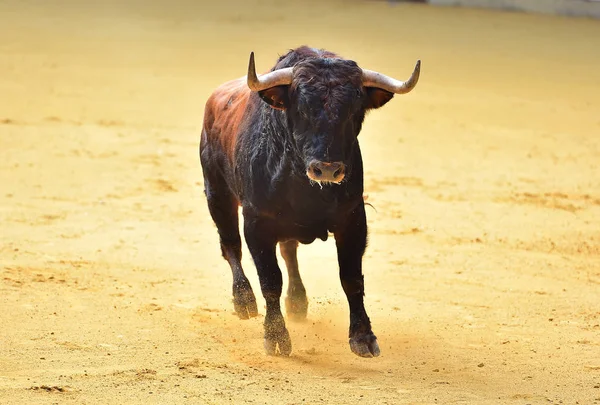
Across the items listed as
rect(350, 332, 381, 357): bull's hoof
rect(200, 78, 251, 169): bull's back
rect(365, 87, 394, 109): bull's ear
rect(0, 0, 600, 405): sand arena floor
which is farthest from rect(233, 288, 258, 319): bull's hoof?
rect(365, 87, 394, 109): bull's ear

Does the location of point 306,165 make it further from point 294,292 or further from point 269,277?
point 294,292

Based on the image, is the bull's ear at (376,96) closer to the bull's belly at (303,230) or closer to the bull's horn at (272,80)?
the bull's horn at (272,80)

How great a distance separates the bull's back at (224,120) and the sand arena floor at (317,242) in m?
1.08

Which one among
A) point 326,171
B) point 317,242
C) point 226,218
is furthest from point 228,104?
point 317,242

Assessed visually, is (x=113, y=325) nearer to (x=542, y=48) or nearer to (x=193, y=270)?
(x=193, y=270)

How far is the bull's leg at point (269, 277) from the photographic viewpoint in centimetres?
670

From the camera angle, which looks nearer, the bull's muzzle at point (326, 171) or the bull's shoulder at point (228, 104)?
the bull's muzzle at point (326, 171)

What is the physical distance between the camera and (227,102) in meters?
7.85

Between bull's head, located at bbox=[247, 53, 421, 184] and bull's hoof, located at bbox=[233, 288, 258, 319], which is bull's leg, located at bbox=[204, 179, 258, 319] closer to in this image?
bull's hoof, located at bbox=[233, 288, 258, 319]

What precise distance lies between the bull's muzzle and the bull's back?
4.33 ft

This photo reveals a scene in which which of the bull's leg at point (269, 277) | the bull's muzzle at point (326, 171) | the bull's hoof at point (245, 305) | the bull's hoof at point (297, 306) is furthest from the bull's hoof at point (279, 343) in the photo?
the bull's muzzle at point (326, 171)

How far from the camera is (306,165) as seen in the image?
6109mm

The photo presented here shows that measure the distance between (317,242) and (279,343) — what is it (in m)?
3.43

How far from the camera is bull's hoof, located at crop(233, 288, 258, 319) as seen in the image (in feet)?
24.5
